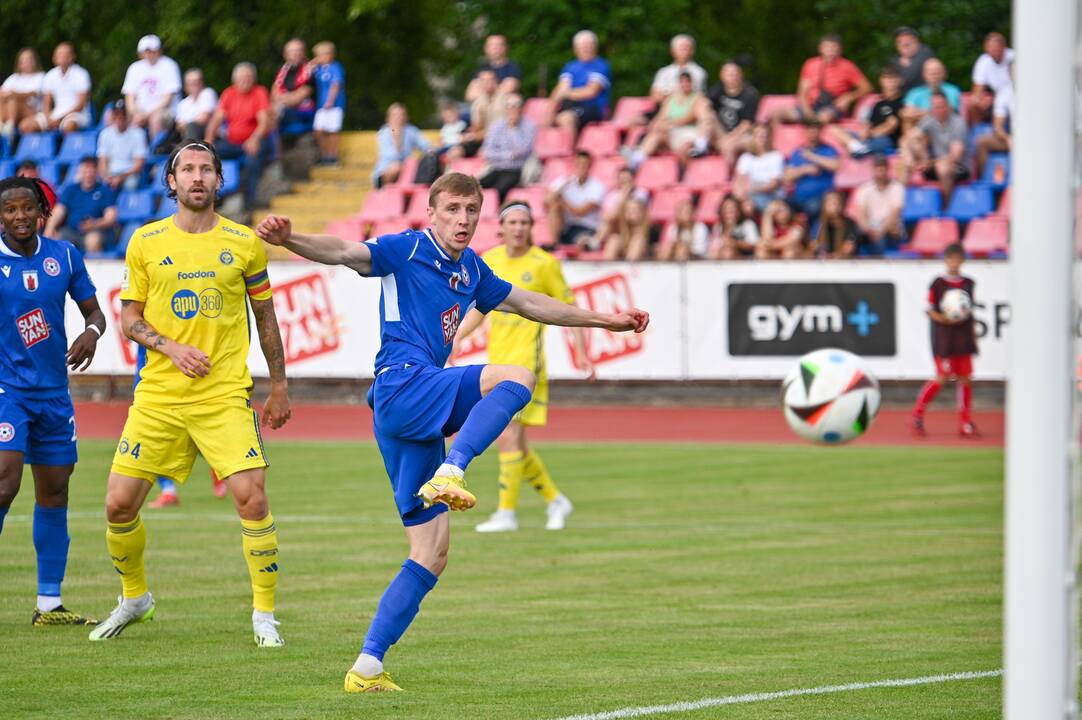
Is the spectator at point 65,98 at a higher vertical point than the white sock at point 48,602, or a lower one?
higher

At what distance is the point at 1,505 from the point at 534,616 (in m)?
2.82

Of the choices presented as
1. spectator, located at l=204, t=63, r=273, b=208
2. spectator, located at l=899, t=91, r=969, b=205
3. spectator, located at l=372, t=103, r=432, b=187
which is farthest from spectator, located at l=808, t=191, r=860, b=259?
spectator, located at l=204, t=63, r=273, b=208

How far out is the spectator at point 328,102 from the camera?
2831 cm

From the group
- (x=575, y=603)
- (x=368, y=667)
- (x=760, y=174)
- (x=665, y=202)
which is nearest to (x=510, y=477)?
(x=575, y=603)

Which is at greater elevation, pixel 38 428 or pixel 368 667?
pixel 38 428

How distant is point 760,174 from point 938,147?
248 cm

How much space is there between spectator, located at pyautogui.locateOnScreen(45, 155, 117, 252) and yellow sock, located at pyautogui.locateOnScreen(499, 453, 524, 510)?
1547 centimetres

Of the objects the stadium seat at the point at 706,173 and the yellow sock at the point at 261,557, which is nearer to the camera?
the yellow sock at the point at 261,557

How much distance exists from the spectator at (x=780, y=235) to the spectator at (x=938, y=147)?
194 centimetres

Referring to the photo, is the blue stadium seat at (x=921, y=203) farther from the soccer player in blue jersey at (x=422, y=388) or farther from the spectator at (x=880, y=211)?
the soccer player in blue jersey at (x=422, y=388)

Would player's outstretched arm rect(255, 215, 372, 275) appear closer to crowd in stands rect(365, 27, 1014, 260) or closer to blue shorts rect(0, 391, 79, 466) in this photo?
blue shorts rect(0, 391, 79, 466)

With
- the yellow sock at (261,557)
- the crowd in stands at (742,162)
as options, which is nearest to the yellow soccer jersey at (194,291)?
the yellow sock at (261,557)

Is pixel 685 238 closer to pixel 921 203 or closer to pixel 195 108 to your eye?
pixel 921 203

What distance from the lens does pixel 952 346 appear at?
67.4 ft
